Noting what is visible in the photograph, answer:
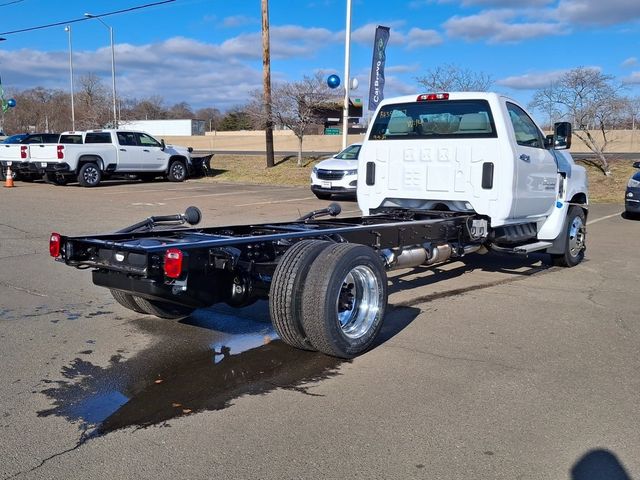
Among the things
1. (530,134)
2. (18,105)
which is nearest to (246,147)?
(18,105)

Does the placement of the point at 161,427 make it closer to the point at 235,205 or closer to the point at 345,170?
the point at 235,205

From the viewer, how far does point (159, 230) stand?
20.1 ft

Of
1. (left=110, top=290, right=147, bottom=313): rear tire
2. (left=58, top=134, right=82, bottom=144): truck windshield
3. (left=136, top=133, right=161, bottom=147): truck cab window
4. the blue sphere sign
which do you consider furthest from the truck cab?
the blue sphere sign

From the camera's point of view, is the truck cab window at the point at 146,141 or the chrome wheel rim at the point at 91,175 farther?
the truck cab window at the point at 146,141

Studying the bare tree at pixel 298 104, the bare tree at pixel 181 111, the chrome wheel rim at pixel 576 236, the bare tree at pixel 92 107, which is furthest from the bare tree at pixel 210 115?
the chrome wheel rim at pixel 576 236

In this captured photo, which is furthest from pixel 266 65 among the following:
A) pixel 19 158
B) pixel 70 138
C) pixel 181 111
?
pixel 181 111

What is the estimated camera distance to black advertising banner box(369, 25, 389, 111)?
22.6 meters

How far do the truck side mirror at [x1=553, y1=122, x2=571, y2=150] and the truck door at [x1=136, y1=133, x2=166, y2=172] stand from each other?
18.8 metres

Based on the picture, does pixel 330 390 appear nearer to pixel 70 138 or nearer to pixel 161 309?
pixel 161 309

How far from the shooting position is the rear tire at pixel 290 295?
4684mm

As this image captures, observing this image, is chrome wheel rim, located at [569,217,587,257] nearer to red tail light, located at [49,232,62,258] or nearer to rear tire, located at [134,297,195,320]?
rear tire, located at [134,297,195,320]

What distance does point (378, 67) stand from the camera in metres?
22.8

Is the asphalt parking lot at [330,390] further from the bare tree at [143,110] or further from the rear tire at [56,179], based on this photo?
the bare tree at [143,110]

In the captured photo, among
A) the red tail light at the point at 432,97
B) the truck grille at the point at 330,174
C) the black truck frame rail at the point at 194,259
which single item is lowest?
the black truck frame rail at the point at 194,259
